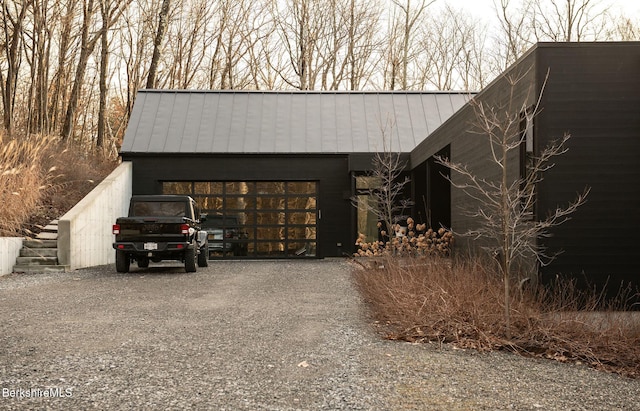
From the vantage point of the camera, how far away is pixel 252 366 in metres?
5.70

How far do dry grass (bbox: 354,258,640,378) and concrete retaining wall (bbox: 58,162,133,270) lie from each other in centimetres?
988

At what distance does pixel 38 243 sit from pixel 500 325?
12.8 metres

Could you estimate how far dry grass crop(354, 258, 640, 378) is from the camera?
6.36 meters

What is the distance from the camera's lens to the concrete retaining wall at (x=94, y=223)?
1557 cm

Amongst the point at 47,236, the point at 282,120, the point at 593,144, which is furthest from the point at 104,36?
the point at 593,144

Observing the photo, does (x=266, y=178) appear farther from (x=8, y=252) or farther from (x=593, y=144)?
(x=593, y=144)

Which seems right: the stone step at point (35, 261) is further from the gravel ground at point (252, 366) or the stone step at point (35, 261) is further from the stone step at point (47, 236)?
the gravel ground at point (252, 366)

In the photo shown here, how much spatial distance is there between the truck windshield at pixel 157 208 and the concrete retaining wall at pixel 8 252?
2.84 metres

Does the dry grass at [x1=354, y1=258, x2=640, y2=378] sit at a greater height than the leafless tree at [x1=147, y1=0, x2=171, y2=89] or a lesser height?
lesser

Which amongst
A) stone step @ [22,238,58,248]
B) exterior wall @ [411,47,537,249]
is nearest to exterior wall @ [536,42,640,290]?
exterior wall @ [411,47,537,249]

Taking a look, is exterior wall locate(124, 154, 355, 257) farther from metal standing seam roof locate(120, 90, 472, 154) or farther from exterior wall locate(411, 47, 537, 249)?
exterior wall locate(411, 47, 537, 249)

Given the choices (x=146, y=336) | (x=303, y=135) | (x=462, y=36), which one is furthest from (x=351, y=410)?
(x=462, y=36)

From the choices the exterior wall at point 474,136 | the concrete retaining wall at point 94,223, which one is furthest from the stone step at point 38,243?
the exterior wall at point 474,136

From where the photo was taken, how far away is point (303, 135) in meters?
22.0
